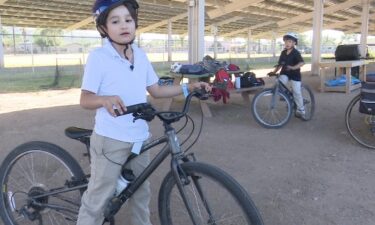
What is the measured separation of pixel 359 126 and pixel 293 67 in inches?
56.6

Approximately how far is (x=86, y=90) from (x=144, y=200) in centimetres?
88

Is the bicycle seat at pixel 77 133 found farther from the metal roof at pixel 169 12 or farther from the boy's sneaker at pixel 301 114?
the metal roof at pixel 169 12

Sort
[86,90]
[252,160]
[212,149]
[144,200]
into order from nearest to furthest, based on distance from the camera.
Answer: [86,90], [144,200], [252,160], [212,149]

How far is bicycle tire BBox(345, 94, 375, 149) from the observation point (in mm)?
5281

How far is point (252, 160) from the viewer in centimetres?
476

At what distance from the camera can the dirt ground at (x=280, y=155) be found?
3.43 m

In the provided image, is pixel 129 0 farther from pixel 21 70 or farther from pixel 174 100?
pixel 21 70

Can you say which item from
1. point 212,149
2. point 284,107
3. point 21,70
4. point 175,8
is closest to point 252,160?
point 212,149

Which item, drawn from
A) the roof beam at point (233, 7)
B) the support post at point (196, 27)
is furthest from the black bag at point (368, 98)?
the roof beam at point (233, 7)

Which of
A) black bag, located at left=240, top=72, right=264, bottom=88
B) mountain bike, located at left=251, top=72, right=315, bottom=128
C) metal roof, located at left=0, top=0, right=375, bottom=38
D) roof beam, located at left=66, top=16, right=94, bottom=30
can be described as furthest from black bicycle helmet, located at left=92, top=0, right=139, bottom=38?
roof beam, located at left=66, top=16, right=94, bottom=30

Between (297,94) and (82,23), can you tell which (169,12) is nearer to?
(82,23)

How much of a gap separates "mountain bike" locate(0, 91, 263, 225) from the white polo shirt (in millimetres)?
164

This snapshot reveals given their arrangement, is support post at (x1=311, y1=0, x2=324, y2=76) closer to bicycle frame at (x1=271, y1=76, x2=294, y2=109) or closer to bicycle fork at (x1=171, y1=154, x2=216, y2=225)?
bicycle frame at (x1=271, y1=76, x2=294, y2=109)

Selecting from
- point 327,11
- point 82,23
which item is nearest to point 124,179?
point 327,11
